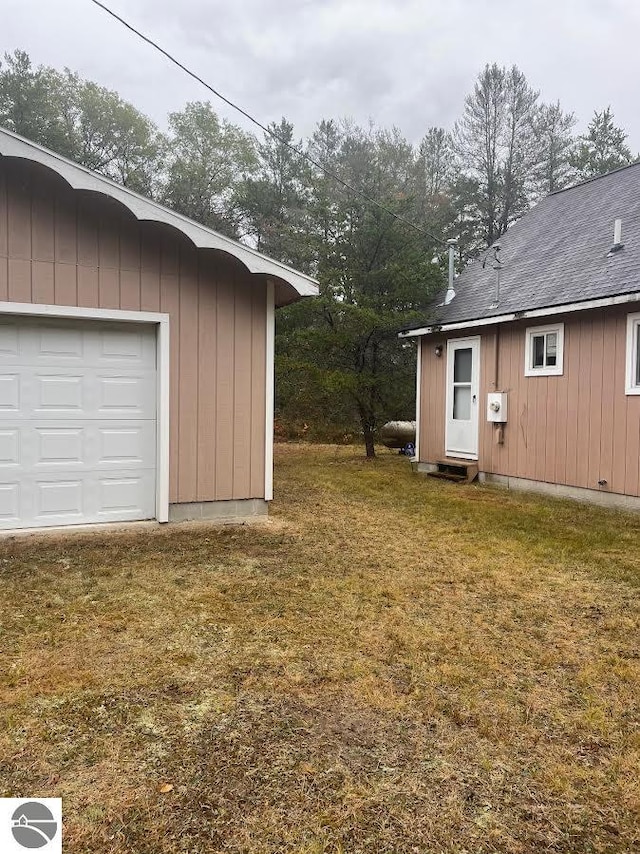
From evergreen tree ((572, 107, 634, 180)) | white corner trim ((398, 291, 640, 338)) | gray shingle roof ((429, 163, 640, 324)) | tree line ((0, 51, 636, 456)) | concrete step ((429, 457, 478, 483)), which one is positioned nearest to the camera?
white corner trim ((398, 291, 640, 338))

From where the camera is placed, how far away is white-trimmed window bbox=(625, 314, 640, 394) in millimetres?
6523

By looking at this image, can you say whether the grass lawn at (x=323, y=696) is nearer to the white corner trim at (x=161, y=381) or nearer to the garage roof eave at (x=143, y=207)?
the white corner trim at (x=161, y=381)

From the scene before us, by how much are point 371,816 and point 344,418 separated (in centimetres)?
1010

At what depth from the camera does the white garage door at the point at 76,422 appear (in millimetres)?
5090

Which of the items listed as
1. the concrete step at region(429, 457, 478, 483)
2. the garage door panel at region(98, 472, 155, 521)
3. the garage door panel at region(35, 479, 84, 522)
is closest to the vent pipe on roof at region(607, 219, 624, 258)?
the concrete step at region(429, 457, 478, 483)

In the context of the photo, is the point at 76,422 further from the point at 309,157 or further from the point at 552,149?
the point at 552,149

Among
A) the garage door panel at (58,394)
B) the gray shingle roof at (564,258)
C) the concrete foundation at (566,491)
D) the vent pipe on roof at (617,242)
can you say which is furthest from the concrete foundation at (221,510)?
the vent pipe on roof at (617,242)

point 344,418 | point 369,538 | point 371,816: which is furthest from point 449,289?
point 371,816

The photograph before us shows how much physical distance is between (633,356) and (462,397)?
3081 mm

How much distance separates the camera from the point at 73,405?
208 inches

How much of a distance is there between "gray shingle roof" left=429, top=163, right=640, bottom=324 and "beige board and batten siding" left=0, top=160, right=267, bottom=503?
158 inches

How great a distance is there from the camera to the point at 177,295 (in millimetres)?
5516

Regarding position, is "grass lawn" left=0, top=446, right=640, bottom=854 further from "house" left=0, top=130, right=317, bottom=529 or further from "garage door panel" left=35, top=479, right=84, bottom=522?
"house" left=0, top=130, right=317, bottom=529
